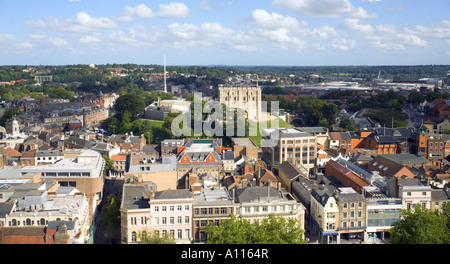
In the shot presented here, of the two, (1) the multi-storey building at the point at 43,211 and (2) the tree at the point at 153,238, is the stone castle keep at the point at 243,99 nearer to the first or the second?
(1) the multi-storey building at the point at 43,211

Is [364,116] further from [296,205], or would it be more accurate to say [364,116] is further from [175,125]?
[296,205]

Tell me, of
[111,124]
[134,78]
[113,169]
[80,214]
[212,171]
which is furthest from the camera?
[134,78]

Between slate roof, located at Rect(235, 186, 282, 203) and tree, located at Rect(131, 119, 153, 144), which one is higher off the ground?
tree, located at Rect(131, 119, 153, 144)

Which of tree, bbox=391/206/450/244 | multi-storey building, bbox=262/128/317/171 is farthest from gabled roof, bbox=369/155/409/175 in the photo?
tree, bbox=391/206/450/244

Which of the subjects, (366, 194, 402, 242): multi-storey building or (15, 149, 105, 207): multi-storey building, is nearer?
(366, 194, 402, 242): multi-storey building

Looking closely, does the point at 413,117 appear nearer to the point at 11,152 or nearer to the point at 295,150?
the point at 295,150

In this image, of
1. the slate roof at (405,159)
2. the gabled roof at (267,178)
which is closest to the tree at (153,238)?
the gabled roof at (267,178)

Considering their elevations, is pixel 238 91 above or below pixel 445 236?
above

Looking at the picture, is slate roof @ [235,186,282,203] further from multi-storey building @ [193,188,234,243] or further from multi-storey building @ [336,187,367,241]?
multi-storey building @ [336,187,367,241]

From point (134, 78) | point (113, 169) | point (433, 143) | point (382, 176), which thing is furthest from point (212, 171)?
point (134, 78)
